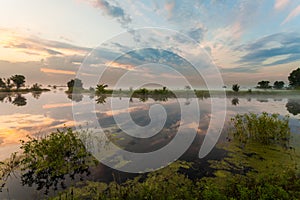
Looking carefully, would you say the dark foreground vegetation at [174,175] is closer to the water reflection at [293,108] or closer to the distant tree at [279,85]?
the water reflection at [293,108]

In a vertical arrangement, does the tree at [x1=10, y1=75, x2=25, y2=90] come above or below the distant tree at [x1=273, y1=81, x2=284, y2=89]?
above

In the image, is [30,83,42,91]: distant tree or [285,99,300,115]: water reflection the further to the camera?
[30,83,42,91]: distant tree

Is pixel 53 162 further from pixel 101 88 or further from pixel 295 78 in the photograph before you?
pixel 295 78

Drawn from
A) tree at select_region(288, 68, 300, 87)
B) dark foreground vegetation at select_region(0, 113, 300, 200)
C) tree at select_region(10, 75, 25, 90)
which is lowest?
dark foreground vegetation at select_region(0, 113, 300, 200)

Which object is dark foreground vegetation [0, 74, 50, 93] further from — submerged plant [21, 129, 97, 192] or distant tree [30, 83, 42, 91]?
submerged plant [21, 129, 97, 192]

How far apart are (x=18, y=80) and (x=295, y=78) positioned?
125 m

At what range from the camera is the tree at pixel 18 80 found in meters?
80.0

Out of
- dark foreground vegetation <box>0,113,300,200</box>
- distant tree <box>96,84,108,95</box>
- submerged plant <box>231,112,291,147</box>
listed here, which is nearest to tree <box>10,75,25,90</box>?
distant tree <box>96,84,108,95</box>

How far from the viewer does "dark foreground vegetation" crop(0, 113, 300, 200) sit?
4.79 metres

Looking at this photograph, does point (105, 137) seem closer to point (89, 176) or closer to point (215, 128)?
point (89, 176)

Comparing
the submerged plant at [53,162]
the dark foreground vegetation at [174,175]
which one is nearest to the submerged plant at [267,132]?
the dark foreground vegetation at [174,175]

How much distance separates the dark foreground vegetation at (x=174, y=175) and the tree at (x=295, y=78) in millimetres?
76185

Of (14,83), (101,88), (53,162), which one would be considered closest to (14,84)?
(14,83)

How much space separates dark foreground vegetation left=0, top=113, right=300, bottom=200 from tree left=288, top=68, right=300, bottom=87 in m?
76.2
